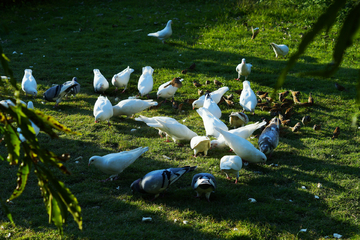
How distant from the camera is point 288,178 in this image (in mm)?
4379

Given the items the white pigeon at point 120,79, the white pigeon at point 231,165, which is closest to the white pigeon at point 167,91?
the white pigeon at point 120,79

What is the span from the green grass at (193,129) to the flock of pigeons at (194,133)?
225 mm

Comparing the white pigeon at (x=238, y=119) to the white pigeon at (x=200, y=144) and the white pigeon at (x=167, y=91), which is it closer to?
the white pigeon at (x=200, y=144)

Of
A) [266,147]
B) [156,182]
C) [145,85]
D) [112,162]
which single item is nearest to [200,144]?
[266,147]

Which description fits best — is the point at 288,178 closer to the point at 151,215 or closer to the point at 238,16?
the point at 151,215

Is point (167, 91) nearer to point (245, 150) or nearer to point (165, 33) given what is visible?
point (245, 150)

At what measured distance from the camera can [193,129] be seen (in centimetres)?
597

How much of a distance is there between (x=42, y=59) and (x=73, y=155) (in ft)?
19.7

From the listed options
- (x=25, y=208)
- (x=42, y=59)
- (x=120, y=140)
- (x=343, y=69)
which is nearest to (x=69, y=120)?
(x=120, y=140)

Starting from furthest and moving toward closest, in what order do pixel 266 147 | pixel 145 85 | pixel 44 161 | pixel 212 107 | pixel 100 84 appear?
pixel 100 84, pixel 145 85, pixel 212 107, pixel 266 147, pixel 44 161

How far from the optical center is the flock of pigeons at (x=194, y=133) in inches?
149

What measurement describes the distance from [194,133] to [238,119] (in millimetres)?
1038

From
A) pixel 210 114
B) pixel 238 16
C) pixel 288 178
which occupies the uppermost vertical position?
pixel 238 16

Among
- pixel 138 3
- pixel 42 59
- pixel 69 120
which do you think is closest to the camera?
pixel 69 120
